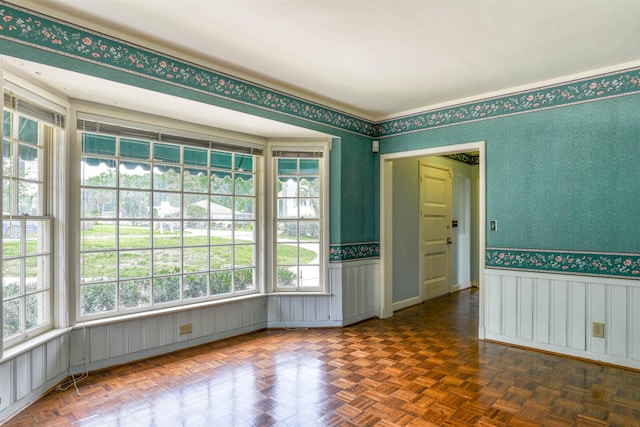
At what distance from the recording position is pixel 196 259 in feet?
13.1

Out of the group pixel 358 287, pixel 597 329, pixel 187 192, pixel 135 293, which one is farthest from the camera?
pixel 358 287

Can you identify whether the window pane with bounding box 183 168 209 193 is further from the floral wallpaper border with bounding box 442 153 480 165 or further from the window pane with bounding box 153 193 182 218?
the floral wallpaper border with bounding box 442 153 480 165

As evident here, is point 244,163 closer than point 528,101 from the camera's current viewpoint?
No

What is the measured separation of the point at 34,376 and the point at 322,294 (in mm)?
2762

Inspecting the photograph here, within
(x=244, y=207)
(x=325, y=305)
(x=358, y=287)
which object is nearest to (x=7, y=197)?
(x=244, y=207)

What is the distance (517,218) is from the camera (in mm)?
3869

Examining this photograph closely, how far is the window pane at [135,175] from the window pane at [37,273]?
0.89 metres

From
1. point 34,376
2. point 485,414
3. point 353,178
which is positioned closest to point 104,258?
point 34,376

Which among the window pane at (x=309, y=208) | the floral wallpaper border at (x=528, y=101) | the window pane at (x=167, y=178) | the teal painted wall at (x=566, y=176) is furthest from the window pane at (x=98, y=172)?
the teal painted wall at (x=566, y=176)

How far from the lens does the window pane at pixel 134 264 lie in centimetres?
346

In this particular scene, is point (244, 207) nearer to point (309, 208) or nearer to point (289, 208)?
point (289, 208)

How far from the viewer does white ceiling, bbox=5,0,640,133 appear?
2.40 metres

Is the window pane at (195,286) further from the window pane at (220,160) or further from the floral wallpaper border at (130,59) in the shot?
the floral wallpaper border at (130,59)

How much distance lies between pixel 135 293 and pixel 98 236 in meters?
0.62
